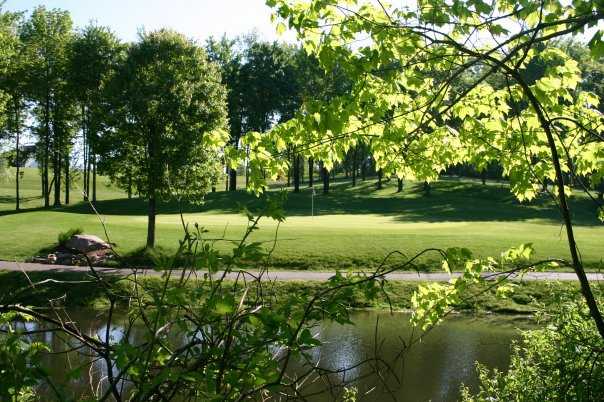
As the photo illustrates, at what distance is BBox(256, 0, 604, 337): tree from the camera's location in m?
4.14

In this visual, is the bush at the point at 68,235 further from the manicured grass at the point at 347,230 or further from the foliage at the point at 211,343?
the foliage at the point at 211,343

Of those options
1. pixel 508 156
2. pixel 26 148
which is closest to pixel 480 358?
pixel 508 156

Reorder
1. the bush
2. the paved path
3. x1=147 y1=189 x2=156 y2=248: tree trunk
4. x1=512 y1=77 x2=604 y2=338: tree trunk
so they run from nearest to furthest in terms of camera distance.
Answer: x1=512 y1=77 x2=604 y2=338: tree trunk < the paved path < the bush < x1=147 y1=189 x2=156 y2=248: tree trunk

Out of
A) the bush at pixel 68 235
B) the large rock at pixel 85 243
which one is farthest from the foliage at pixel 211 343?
the bush at pixel 68 235

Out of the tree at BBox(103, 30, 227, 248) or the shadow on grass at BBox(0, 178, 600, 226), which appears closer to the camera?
the tree at BBox(103, 30, 227, 248)

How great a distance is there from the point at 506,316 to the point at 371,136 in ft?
55.6

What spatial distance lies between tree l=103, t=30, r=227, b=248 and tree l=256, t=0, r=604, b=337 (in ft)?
61.8

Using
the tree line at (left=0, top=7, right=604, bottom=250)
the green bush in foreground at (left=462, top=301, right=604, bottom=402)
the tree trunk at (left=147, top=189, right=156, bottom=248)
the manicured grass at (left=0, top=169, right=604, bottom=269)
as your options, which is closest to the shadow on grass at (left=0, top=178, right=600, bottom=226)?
the manicured grass at (left=0, top=169, right=604, bottom=269)

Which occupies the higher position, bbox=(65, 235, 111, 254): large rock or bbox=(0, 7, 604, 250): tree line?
bbox=(0, 7, 604, 250): tree line

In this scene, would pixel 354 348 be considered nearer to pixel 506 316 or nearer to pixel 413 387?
pixel 413 387

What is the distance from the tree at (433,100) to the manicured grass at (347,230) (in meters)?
6.52

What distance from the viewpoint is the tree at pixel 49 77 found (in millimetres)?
42000

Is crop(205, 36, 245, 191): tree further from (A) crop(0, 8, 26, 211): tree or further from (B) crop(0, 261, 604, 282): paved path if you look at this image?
(B) crop(0, 261, 604, 282): paved path

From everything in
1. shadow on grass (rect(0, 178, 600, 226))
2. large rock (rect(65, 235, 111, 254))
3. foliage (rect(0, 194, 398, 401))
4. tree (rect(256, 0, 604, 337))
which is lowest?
large rock (rect(65, 235, 111, 254))
